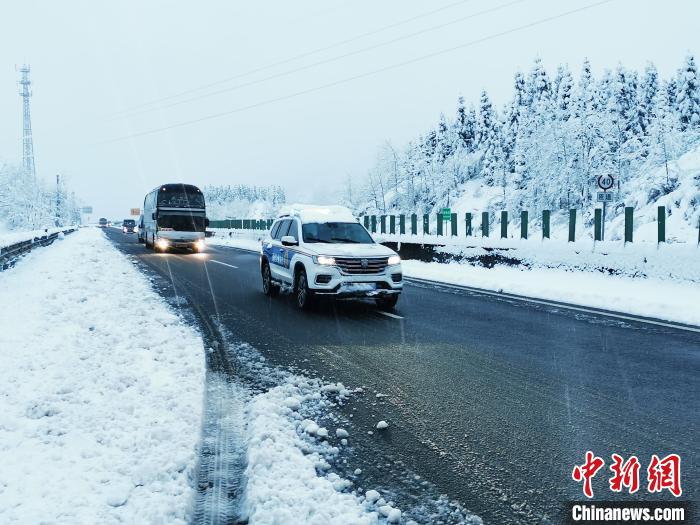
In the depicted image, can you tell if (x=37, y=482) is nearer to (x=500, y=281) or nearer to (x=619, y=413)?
(x=619, y=413)

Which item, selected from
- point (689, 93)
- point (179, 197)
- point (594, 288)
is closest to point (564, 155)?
point (689, 93)

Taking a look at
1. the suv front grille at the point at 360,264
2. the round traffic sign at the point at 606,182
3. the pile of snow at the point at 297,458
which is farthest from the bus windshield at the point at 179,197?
the pile of snow at the point at 297,458

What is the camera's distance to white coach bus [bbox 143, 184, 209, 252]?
30.5 metres

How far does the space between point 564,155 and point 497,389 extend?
65792 millimetres

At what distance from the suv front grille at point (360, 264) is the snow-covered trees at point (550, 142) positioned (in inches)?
1422

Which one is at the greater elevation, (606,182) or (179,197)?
(179,197)

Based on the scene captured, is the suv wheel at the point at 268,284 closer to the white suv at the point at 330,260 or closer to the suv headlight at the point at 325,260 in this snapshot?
the white suv at the point at 330,260

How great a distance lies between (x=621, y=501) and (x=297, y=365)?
3989mm

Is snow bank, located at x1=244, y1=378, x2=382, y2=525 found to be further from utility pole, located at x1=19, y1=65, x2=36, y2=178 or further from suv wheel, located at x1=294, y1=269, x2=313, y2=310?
utility pole, located at x1=19, y1=65, x2=36, y2=178

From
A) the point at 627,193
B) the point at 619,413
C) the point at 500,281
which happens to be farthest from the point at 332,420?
the point at 627,193

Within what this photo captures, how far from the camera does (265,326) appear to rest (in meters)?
9.37

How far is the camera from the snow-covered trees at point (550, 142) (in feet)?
206

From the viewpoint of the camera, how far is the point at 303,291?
1096 centimetres

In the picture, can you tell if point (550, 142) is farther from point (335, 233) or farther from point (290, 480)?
point (290, 480)
